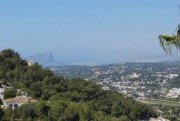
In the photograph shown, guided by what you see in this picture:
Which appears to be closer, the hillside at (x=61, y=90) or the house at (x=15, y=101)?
the house at (x=15, y=101)

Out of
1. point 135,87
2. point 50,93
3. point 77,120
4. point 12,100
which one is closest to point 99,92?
point 50,93

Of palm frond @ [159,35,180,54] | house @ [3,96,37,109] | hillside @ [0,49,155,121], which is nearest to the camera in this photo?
palm frond @ [159,35,180,54]

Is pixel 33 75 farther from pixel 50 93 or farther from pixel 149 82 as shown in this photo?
pixel 149 82

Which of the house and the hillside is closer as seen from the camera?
the house

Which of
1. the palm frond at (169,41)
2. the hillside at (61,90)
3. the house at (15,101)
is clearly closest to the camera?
the palm frond at (169,41)

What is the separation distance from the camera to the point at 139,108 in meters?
58.3

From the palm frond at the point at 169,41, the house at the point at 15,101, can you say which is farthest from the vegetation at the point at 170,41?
the house at the point at 15,101

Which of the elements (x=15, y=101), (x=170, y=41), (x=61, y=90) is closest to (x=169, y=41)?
(x=170, y=41)

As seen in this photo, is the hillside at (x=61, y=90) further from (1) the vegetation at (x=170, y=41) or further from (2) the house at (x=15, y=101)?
(1) the vegetation at (x=170, y=41)

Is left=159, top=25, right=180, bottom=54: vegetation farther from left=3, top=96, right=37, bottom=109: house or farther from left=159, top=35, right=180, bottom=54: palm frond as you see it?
left=3, top=96, right=37, bottom=109: house

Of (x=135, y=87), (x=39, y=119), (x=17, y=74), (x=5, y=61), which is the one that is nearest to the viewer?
(x=39, y=119)

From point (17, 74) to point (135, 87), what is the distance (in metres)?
107

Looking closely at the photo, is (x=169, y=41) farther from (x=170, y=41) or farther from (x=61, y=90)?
(x=61, y=90)

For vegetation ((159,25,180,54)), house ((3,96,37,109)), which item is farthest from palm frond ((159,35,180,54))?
house ((3,96,37,109))
